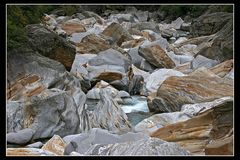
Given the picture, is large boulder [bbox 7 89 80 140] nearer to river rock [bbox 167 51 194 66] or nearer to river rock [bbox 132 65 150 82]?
river rock [bbox 132 65 150 82]

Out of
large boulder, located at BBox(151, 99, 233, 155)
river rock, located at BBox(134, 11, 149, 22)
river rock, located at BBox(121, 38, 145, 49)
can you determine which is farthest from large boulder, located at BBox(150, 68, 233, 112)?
river rock, located at BBox(134, 11, 149, 22)

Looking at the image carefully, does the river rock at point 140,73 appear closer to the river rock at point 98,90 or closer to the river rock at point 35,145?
the river rock at point 98,90

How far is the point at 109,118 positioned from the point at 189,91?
2.38 metres

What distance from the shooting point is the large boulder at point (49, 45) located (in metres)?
12.1

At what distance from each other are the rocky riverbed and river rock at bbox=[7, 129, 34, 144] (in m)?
0.02

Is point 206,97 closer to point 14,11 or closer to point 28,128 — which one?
point 28,128

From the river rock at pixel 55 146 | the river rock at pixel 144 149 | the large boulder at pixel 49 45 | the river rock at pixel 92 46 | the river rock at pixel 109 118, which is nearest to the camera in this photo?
the river rock at pixel 144 149

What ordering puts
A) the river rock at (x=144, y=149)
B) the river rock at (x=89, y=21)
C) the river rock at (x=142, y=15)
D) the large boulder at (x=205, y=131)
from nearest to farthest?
the river rock at (x=144, y=149) → the large boulder at (x=205, y=131) → the river rock at (x=89, y=21) → the river rock at (x=142, y=15)

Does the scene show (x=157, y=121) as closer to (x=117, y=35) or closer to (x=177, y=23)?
(x=117, y=35)

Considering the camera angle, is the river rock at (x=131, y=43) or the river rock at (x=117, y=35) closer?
the river rock at (x=131, y=43)

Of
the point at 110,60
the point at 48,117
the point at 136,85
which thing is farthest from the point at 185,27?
the point at 48,117

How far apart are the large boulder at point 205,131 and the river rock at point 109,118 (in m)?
0.93

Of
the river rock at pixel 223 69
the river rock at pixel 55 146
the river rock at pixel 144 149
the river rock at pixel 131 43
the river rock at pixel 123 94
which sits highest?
the river rock at pixel 144 149

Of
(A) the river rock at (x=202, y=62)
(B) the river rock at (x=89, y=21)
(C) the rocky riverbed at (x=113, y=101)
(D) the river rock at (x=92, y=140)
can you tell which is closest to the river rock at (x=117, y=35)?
(C) the rocky riverbed at (x=113, y=101)
